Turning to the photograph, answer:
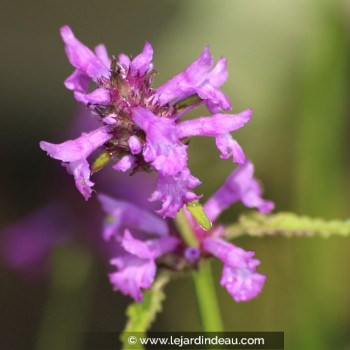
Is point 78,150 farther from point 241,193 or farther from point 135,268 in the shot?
point 241,193

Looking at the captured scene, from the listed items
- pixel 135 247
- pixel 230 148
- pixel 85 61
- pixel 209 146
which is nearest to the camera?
pixel 230 148

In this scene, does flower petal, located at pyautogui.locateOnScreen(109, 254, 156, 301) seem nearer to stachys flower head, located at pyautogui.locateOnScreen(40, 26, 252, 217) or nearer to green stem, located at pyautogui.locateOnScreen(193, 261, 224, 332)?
green stem, located at pyautogui.locateOnScreen(193, 261, 224, 332)

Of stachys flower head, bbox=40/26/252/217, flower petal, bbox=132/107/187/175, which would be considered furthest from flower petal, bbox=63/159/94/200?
flower petal, bbox=132/107/187/175

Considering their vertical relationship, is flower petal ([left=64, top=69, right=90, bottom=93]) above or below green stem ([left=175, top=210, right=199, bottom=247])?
above

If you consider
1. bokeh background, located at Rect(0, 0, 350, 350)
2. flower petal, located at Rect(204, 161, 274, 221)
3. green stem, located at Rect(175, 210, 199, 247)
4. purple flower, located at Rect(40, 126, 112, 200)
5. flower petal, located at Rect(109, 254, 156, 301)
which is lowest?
flower petal, located at Rect(109, 254, 156, 301)

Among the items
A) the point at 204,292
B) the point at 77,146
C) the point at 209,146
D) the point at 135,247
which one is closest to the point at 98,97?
the point at 77,146

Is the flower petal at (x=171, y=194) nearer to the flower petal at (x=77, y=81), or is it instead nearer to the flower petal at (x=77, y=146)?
the flower petal at (x=77, y=146)
